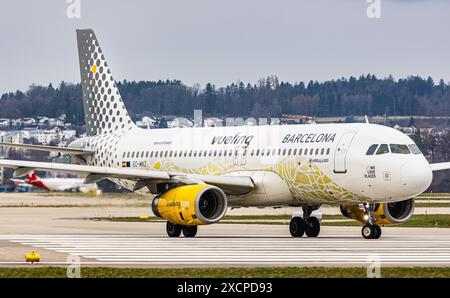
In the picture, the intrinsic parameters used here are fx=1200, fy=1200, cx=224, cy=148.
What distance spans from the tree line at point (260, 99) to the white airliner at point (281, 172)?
4333 cm

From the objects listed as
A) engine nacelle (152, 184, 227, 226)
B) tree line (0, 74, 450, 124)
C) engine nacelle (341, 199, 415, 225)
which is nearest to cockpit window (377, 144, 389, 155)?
engine nacelle (341, 199, 415, 225)

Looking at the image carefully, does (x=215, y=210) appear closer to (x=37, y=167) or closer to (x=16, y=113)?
(x=37, y=167)

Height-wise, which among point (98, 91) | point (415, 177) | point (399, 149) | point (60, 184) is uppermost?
point (98, 91)

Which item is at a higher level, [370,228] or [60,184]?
[370,228]

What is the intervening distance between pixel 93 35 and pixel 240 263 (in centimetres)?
2736

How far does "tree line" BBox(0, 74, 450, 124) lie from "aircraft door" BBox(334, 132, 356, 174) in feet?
161

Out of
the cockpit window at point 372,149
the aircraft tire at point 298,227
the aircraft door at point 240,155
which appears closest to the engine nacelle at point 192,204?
the aircraft tire at point 298,227

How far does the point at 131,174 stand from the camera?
42.2 metres

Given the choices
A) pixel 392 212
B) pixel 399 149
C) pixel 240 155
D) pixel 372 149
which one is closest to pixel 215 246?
pixel 372 149

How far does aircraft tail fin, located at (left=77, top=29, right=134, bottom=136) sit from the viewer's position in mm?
54000

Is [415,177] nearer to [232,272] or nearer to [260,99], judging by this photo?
[232,272]

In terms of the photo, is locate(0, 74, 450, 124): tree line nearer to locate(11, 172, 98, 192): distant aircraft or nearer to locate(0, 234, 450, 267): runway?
locate(11, 172, 98, 192): distant aircraft

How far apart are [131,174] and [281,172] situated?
5450 millimetres
